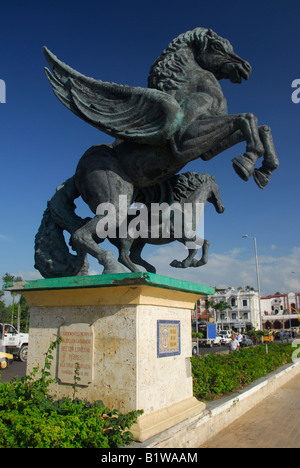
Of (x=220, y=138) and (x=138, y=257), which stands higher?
(x=220, y=138)

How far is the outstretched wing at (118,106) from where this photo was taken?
12.3 ft

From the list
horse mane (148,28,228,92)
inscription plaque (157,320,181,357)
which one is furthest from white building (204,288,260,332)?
horse mane (148,28,228,92)

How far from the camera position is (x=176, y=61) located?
4102mm

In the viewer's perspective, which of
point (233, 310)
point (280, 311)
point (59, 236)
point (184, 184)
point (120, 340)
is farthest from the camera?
point (280, 311)

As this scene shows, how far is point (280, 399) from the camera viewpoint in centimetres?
707

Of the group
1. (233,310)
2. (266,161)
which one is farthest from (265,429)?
(233,310)

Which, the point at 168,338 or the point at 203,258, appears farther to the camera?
the point at 203,258

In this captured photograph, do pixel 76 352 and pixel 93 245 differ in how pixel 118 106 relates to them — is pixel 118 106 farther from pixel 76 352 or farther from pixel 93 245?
pixel 76 352

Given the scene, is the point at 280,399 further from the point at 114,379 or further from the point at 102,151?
the point at 102,151

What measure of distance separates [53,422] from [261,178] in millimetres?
2881

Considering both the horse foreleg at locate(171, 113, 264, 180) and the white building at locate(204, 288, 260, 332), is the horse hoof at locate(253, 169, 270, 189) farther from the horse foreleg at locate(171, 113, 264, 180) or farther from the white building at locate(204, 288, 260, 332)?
the white building at locate(204, 288, 260, 332)

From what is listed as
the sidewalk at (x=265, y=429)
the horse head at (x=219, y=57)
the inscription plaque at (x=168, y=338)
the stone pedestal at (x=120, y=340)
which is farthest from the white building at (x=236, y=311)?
the horse head at (x=219, y=57)
